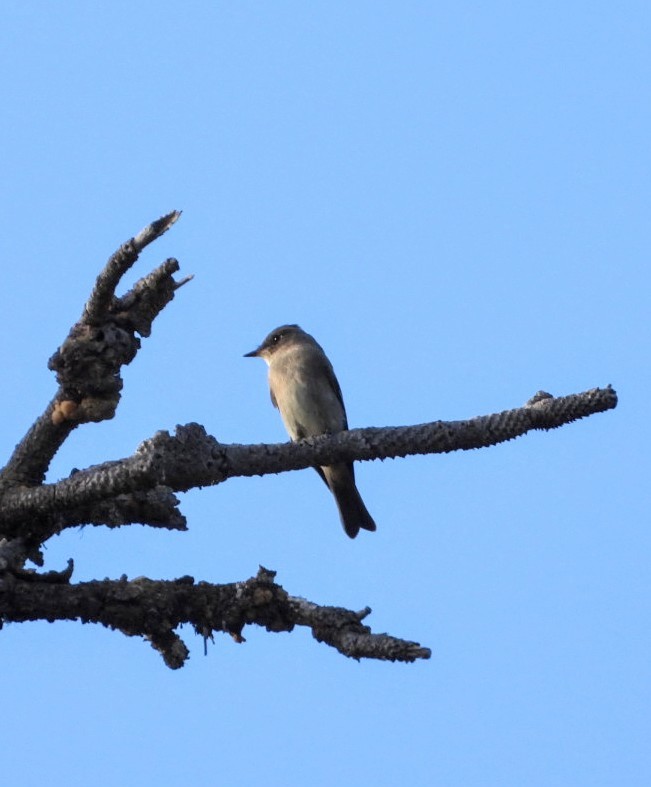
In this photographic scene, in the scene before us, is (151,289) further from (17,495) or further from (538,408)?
(538,408)

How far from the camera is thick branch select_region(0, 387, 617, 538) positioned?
13.8 feet

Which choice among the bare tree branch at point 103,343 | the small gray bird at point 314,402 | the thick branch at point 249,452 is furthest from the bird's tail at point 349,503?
the bare tree branch at point 103,343

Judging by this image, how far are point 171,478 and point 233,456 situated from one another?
263 millimetres

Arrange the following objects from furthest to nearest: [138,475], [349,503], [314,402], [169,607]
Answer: [349,503]
[314,402]
[169,607]
[138,475]

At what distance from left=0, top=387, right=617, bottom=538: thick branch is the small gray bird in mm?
4851

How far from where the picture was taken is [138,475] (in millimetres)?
4168

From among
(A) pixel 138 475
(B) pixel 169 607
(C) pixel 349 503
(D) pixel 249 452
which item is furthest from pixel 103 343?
(C) pixel 349 503

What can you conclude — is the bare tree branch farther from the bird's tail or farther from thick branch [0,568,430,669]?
the bird's tail

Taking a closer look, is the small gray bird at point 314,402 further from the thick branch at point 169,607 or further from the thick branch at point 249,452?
the thick branch at point 169,607

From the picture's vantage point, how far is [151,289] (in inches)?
174

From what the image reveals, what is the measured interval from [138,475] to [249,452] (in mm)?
469

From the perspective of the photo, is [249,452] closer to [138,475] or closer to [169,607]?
[138,475]

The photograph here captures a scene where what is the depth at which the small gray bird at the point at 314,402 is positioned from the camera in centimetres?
969

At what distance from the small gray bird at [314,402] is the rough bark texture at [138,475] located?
4978 mm
